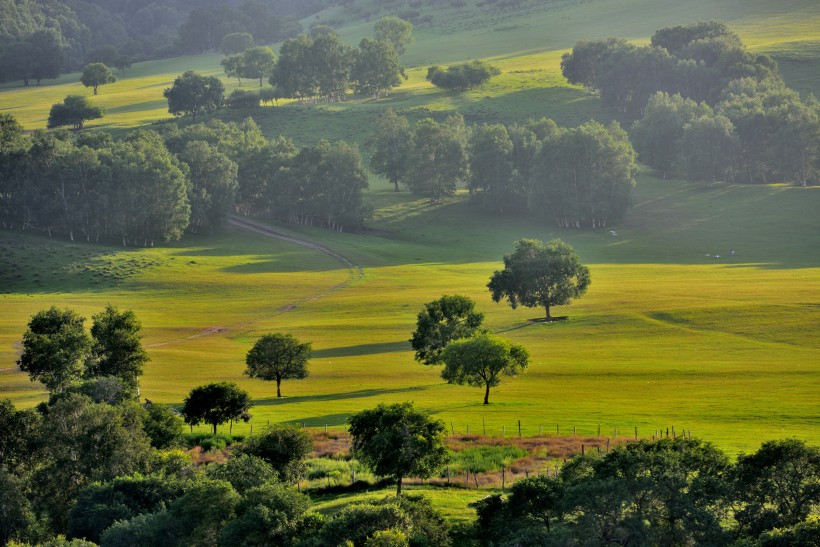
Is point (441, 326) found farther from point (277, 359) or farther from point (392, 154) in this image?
point (392, 154)

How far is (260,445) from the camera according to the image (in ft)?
200

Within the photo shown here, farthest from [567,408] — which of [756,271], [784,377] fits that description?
[756,271]

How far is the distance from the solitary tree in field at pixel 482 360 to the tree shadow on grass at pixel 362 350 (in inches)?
679

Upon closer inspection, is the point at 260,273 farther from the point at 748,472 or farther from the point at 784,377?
the point at 748,472

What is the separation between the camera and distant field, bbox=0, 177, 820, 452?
248ft

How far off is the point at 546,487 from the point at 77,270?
338ft

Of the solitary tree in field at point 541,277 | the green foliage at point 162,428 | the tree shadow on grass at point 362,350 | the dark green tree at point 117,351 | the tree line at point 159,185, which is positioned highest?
the tree line at point 159,185

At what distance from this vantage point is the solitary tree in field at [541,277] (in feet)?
346

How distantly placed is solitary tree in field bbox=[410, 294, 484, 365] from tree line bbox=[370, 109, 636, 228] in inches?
3364

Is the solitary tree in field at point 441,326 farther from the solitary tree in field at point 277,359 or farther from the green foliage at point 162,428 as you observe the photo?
the green foliage at point 162,428

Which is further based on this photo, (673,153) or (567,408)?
(673,153)

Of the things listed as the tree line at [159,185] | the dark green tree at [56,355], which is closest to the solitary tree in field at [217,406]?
the dark green tree at [56,355]

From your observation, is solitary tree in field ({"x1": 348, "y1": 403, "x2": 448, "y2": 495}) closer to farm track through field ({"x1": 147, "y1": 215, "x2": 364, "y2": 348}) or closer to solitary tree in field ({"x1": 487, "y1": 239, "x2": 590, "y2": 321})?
solitary tree in field ({"x1": 487, "y1": 239, "x2": 590, "y2": 321})

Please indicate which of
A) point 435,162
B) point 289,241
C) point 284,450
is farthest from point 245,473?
point 435,162
